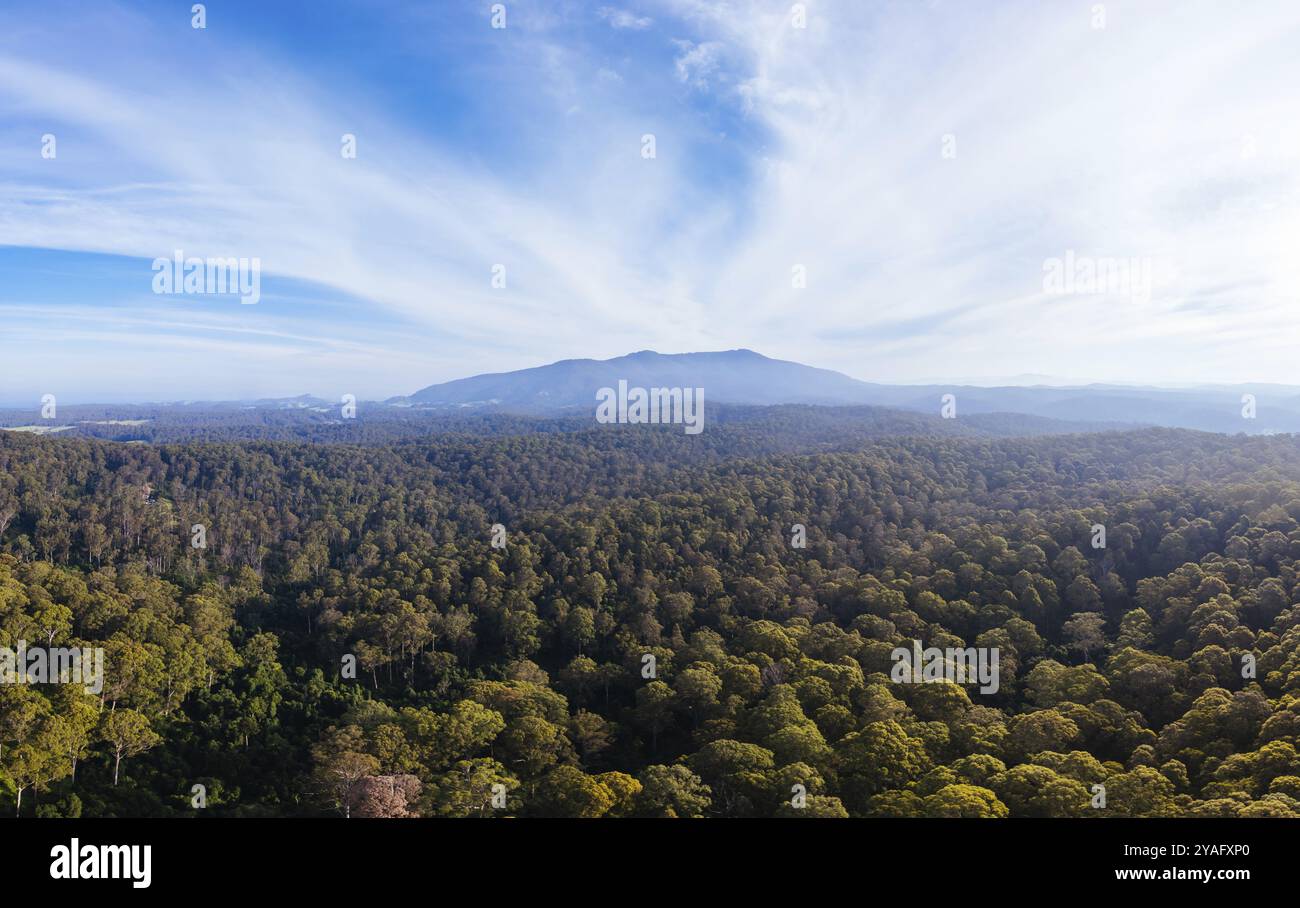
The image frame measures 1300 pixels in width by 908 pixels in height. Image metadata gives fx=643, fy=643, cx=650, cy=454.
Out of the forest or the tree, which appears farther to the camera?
the tree

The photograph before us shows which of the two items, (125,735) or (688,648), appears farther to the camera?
(688,648)

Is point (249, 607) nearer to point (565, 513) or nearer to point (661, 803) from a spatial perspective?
point (565, 513)

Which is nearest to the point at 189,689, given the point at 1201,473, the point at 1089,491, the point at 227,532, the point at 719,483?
the point at 227,532

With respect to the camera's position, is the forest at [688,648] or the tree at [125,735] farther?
the tree at [125,735]

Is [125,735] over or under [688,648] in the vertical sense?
over

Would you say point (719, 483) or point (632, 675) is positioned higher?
point (719, 483)

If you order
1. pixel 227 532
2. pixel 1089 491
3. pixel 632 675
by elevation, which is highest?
pixel 1089 491

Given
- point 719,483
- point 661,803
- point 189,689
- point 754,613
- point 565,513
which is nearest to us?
→ point 661,803
